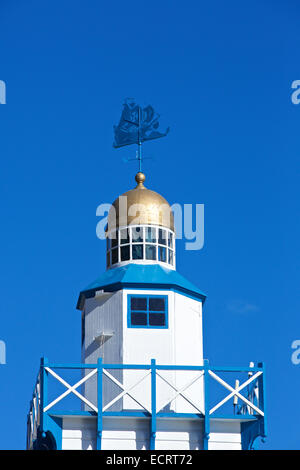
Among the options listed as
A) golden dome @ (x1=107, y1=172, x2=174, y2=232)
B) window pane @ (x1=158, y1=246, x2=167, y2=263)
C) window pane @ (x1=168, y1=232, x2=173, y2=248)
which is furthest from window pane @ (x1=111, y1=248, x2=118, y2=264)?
window pane @ (x1=168, y1=232, x2=173, y2=248)

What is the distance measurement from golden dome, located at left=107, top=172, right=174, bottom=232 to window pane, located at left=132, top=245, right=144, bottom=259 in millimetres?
816

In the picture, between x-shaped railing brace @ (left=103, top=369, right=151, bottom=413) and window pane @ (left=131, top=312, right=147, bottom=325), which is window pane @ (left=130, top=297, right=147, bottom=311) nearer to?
window pane @ (left=131, top=312, right=147, bottom=325)

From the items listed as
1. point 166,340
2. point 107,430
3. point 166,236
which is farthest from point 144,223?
point 107,430

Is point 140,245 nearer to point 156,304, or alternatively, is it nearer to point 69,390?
point 156,304

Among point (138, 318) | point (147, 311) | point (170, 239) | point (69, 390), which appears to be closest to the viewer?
point (69, 390)

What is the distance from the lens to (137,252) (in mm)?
55406

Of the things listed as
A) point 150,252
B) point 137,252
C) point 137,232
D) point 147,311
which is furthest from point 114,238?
point 147,311

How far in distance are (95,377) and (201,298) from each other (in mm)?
5300

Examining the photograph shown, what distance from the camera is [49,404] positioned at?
165 feet

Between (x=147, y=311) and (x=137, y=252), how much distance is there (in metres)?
2.70

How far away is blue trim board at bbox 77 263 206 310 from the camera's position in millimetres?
53812

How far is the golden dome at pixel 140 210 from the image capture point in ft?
182

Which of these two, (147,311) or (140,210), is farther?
(140,210)
